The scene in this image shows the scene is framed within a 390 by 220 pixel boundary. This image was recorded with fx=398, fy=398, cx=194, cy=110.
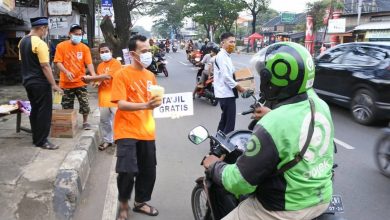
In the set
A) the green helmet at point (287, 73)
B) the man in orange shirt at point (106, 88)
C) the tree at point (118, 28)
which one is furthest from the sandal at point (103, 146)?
the tree at point (118, 28)

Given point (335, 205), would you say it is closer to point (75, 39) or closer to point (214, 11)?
point (75, 39)

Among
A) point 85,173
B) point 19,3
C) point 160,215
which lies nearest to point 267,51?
point 160,215

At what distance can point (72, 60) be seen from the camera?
6359 mm

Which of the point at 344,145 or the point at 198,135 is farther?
the point at 344,145

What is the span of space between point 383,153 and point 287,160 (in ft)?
12.7

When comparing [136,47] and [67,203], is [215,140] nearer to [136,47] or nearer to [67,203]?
[136,47]

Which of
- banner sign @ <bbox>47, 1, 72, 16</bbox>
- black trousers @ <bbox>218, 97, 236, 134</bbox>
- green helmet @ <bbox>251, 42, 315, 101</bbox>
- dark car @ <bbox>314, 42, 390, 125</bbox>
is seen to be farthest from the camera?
banner sign @ <bbox>47, 1, 72, 16</bbox>

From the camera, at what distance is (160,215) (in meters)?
4.13

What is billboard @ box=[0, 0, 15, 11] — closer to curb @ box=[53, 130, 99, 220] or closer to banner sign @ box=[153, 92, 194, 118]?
curb @ box=[53, 130, 99, 220]

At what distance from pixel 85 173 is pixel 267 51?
11.7 feet

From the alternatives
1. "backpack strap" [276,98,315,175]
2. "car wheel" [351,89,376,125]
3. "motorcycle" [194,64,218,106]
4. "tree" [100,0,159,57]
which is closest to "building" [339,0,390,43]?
"tree" [100,0,159,57]

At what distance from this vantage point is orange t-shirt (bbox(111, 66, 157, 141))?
363 centimetres

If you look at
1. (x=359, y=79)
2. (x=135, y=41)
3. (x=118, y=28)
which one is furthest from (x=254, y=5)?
(x=135, y=41)

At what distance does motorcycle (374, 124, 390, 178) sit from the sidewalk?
3801 millimetres
